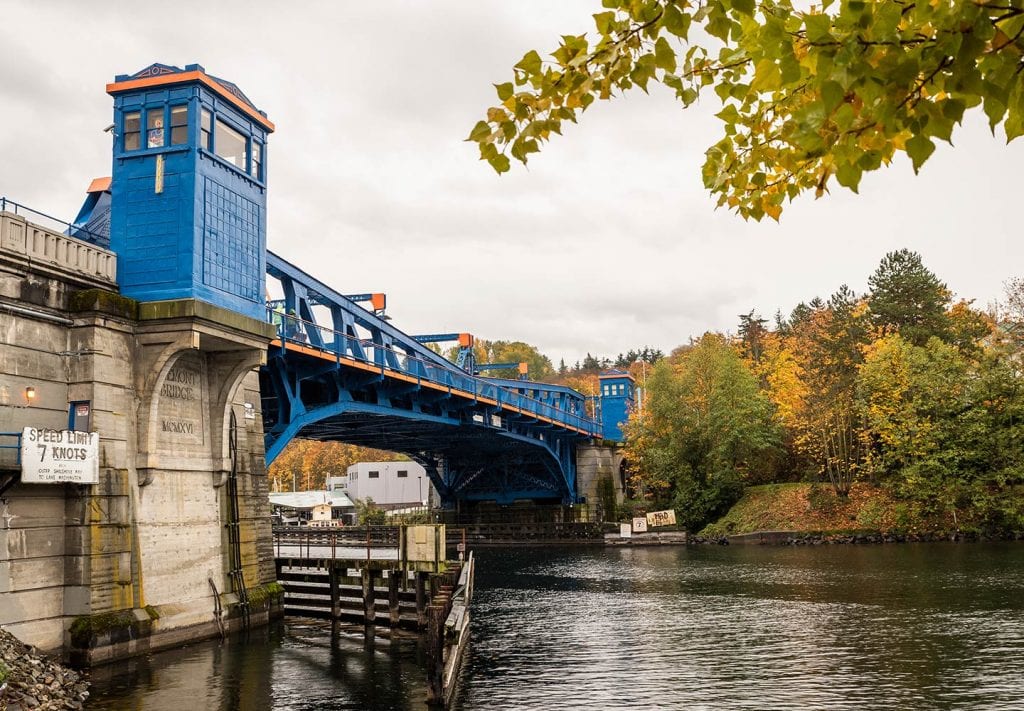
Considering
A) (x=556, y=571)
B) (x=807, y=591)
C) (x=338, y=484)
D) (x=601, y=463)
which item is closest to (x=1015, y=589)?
(x=807, y=591)

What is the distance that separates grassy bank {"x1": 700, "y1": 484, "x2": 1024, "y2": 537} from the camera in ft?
184

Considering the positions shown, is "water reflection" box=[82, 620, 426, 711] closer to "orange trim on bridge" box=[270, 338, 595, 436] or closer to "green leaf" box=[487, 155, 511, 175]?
"orange trim on bridge" box=[270, 338, 595, 436]

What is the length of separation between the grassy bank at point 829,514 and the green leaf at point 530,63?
5753 cm

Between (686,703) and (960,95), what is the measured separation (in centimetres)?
1625

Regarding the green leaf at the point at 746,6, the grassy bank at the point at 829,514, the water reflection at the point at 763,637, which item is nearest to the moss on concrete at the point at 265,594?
the water reflection at the point at 763,637

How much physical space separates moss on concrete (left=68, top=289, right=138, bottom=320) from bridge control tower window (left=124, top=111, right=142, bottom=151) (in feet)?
16.5

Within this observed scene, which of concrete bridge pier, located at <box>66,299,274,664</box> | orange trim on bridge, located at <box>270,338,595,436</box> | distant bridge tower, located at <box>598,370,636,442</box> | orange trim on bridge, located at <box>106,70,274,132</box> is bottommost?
concrete bridge pier, located at <box>66,299,274,664</box>

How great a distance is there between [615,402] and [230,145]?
66051 mm

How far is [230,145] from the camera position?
27.5m

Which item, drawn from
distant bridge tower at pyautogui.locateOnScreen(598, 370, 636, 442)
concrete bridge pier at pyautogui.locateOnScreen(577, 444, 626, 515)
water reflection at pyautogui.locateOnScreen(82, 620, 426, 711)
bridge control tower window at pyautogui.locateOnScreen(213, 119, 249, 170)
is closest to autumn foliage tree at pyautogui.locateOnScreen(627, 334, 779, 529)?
concrete bridge pier at pyautogui.locateOnScreen(577, 444, 626, 515)

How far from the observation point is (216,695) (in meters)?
19.2

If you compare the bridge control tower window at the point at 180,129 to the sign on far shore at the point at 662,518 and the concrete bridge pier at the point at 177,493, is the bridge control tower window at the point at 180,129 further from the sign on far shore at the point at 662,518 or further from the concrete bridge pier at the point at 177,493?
the sign on far shore at the point at 662,518

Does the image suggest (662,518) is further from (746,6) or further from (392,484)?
(746,6)

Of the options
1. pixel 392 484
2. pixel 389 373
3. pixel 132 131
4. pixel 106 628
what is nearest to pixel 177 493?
pixel 106 628
